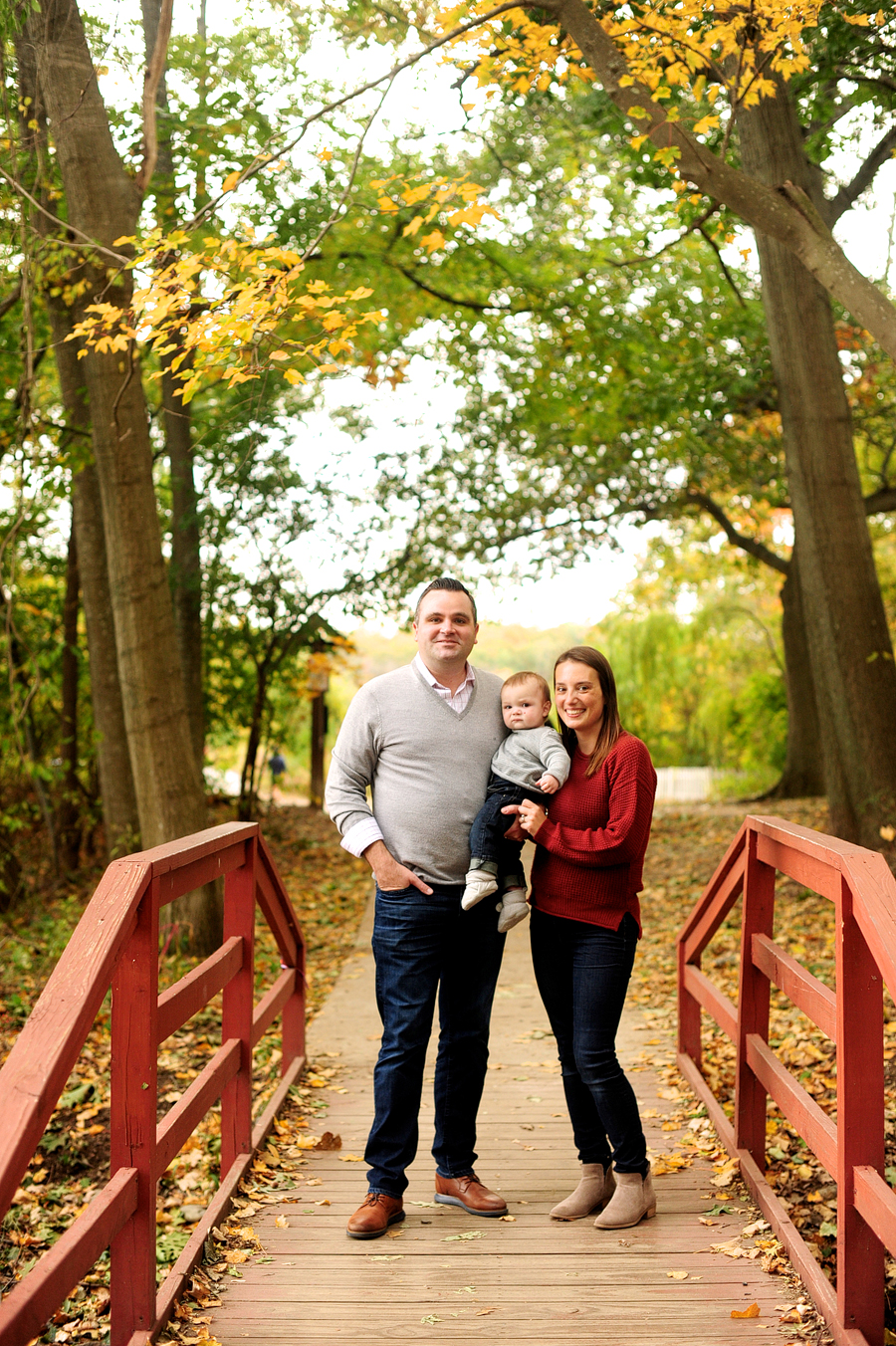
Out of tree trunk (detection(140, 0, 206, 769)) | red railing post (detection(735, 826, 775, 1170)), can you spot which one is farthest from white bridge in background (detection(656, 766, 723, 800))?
red railing post (detection(735, 826, 775, 1170))

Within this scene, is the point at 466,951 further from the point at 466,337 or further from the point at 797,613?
the point at 797,613

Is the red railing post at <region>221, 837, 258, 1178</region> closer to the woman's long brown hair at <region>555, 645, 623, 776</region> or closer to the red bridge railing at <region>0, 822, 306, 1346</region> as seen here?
the red bridge railing at <region>0, 822, 306, 1346</region>

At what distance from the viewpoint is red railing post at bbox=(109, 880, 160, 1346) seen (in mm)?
2891

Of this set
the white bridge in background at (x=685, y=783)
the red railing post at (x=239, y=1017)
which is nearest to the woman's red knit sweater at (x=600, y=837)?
the red railing post at (x=239, y=1017)

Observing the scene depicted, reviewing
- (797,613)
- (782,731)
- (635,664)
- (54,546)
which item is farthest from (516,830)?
(635,664)

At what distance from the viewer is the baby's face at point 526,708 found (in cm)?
379

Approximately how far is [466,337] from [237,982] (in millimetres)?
9237

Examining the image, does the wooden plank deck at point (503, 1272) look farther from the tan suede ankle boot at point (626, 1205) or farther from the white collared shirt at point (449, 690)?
Result: the white collared shirt at point (449, 690)

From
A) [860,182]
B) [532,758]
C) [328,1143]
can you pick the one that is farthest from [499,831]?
[860,182]

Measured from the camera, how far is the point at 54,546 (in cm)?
1210

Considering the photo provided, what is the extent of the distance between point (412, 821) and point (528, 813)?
385mm

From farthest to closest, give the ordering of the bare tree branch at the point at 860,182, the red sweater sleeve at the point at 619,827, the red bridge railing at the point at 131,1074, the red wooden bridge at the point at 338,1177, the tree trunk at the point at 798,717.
→ the tree trunk at the point at 798,717 → the bare tree branch at the point at 860,182 → the red sweater sleeve at the point at 619,827 → the red wooden bridge at the point at 338,1177 → the red bridge railing at the point at 131,1074

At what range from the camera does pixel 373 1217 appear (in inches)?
149

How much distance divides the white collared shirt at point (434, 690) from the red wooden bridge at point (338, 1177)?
0.46m
